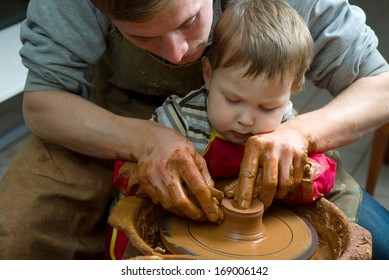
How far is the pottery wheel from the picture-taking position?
1.45m

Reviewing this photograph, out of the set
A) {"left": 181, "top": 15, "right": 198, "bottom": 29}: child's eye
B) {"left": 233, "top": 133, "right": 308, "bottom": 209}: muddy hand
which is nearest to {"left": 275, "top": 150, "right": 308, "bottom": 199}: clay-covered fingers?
{"left": 233, "top": 133, "right": 308, "bottom": 209}: muddy hand

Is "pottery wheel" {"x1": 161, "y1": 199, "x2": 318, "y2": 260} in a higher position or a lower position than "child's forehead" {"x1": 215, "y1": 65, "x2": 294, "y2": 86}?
lower

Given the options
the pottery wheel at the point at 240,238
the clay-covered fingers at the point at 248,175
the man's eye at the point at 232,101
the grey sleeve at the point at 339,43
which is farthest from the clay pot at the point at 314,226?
the grey sleeve at the point at 339,43

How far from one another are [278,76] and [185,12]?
26cm

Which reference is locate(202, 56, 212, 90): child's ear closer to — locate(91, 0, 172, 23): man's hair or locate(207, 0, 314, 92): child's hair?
locate(207, 0, 314, 92): child's hair

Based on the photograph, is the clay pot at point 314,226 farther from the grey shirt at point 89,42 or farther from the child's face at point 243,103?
the grey shirt at point 89,42

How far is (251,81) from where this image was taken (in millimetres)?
1541

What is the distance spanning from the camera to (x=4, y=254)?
1733 millimetres

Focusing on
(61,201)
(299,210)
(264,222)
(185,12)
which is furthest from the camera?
(61,201)

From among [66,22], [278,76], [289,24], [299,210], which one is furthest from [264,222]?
[66,22]

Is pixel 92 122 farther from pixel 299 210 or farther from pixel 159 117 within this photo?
pixel 299 210

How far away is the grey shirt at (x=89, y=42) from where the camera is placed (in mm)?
1735

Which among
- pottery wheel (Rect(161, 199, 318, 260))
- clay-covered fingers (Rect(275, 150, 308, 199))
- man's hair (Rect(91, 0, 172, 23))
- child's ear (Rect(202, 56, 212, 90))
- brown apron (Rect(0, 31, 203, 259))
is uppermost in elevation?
man's hair (Rect(91, 0, 172, 23))

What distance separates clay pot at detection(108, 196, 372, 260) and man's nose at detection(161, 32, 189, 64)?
35 cm
